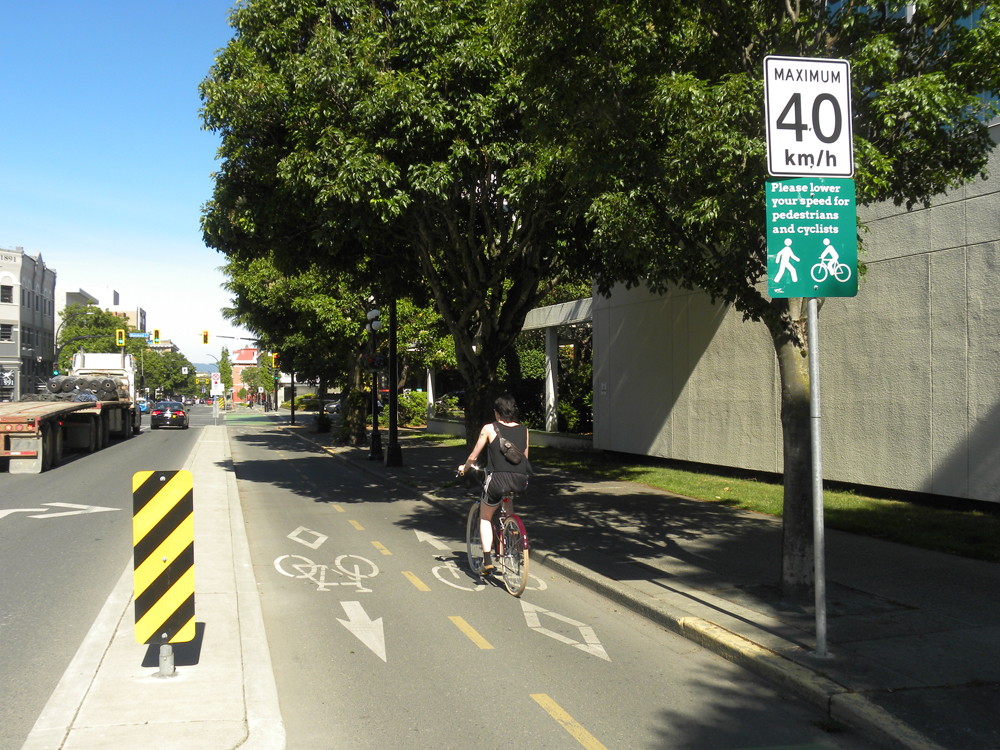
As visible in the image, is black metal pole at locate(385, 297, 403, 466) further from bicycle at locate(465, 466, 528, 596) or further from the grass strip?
bicycle at locate(465, 466, 528, 596)

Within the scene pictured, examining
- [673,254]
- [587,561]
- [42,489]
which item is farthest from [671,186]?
[42,489]

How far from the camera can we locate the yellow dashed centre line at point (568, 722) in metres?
4.12

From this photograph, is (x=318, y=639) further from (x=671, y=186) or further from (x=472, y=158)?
(x=472, y=158)

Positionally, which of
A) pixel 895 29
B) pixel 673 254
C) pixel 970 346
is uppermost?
pixel 895 29

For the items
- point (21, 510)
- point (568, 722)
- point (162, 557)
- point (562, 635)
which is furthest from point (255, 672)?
point (21, 510)

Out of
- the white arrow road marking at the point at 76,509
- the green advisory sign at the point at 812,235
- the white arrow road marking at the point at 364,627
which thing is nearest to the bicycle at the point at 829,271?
the green advisory sign at the point at 812,235

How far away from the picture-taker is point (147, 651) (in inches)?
211

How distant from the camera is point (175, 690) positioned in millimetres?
4652

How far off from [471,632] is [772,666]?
230cm

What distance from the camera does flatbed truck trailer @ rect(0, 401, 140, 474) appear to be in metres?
17.6

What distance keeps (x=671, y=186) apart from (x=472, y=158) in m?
4.97

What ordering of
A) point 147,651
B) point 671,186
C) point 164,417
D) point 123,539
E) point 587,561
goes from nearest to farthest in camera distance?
point 147,651 < point 671,186 < point 587,561 < point 123,539 < point 164,417

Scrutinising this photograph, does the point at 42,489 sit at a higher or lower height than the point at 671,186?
lower

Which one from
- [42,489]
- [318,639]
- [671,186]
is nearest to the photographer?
[318,639]
